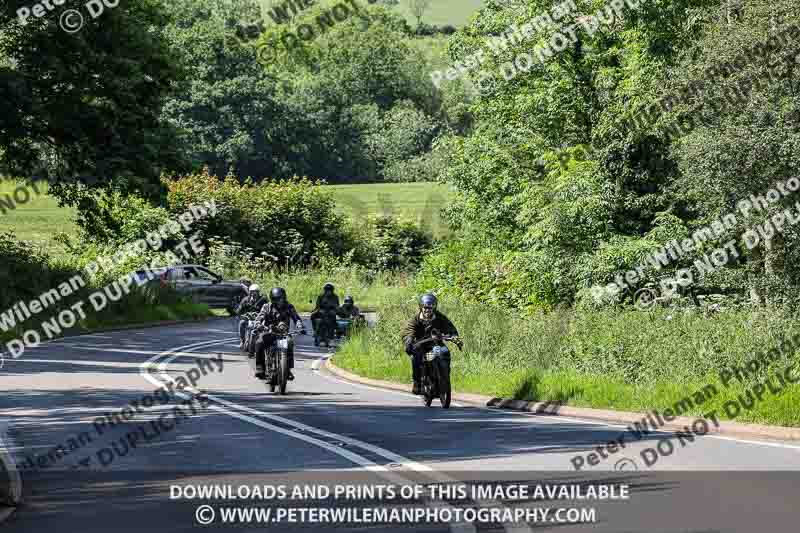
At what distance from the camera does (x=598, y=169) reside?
42094 mm

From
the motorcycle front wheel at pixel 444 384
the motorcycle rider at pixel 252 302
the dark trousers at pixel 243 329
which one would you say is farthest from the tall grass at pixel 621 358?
the dark trousers at pixel 243 329

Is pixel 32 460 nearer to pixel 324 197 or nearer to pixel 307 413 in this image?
pixel 307 413

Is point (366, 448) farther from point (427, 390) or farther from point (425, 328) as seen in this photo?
point (427, 390)

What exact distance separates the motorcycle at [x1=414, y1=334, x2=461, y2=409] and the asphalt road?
1.48ft

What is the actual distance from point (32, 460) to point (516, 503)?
6.45m

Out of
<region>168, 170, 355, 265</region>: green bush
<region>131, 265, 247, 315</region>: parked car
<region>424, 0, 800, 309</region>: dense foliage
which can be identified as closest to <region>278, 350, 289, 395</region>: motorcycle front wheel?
<region>424, 0, 800, 309</region>: dense foliage

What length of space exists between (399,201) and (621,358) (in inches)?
3197

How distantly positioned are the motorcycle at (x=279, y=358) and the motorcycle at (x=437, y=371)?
2903 millimetres

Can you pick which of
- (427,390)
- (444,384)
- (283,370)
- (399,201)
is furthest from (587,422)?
(399,201)

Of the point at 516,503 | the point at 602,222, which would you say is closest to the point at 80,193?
the point at 602,222

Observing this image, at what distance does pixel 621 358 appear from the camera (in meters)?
23.2

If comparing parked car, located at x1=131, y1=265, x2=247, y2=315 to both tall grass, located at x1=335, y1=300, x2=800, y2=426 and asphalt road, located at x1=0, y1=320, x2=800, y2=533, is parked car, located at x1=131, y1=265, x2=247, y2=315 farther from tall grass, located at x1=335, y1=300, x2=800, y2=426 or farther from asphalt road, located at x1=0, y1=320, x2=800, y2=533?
asphalt road, located at x1=0, y1=320, x2=800, y2=533

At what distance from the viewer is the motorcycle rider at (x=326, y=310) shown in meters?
41.8

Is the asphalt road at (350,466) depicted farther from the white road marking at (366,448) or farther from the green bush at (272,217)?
the green bush at (272,217)
